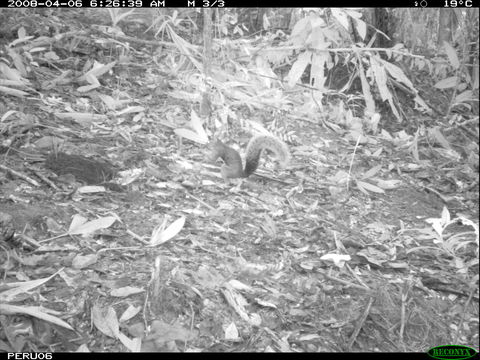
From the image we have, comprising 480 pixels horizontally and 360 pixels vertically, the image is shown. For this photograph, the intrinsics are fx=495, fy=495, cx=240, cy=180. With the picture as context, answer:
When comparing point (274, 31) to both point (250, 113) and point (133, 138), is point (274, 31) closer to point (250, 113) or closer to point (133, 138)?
point (250, 113)

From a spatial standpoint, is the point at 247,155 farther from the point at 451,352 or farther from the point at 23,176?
the point at 451,352

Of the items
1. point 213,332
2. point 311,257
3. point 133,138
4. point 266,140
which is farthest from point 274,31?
point 213,332

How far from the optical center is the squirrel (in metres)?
2.78

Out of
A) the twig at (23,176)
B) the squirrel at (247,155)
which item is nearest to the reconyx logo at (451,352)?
the squirrel at (247,155)

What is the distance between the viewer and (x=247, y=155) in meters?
2.88

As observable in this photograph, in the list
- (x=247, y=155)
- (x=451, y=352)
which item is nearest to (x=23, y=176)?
(x=247, y=155)

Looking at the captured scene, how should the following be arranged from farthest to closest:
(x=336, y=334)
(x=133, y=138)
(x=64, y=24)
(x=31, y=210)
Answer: (x=64, y=24), (x=133, y=138), (x=31, y=210), (x=336, y=334)

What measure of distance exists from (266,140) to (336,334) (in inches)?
55.0

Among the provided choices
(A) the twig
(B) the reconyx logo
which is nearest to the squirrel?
(A) the twig

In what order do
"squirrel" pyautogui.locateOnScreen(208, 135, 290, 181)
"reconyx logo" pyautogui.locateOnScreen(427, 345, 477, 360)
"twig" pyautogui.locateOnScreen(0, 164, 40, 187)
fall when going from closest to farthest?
1. "reconyx logo" pyautogui.locateOnScreen(427, 345, 477, 360)
2. "twig" pyautogui.locateOnScreen(0, 164, 40, 187)
3. "squirrel" pyautogui.locateOnScreen(208, 135, 290, 181)

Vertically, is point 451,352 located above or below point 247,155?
below

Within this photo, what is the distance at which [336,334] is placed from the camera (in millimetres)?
1783

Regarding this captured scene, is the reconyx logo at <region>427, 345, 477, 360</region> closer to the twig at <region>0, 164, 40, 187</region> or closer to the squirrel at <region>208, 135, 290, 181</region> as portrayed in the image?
the squirrel at <region>208, 135, 290, 181</region>

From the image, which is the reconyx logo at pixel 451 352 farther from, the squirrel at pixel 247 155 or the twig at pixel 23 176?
the twig at pixel 23 176
